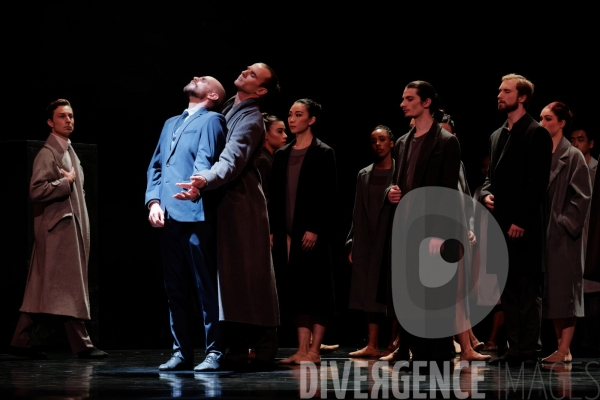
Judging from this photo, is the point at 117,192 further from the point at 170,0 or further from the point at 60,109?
the point at 170,0

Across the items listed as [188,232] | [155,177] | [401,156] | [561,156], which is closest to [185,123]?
[155,177]

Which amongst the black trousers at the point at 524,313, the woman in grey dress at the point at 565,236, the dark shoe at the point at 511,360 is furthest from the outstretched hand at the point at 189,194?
the woman in grey dress at the point at 565,236

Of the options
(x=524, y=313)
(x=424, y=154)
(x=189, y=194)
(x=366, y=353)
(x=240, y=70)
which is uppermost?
(x=240, y=70)

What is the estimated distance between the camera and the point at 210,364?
4.55 meters

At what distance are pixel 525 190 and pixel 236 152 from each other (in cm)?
149

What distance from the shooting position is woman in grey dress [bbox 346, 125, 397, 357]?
19.3ft

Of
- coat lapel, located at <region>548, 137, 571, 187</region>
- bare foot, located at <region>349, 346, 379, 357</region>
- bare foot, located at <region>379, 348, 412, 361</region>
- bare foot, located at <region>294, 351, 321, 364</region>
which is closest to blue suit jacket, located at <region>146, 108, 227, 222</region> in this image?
bare foot, located at <region>294, 351, 321, 364</region>

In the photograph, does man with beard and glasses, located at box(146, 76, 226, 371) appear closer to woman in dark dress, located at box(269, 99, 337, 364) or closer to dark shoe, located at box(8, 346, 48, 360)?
woman in dark dress, located at box(269, 99, 337, 364)

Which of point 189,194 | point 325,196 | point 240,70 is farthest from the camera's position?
point 240,70

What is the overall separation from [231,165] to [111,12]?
2632 mm

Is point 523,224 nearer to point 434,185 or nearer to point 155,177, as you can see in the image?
point 434,185

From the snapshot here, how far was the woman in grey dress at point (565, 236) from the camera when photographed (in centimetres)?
534

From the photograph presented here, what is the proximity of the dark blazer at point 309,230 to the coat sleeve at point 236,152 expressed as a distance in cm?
63

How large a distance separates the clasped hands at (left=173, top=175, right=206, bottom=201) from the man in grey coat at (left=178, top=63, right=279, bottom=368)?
154mm
